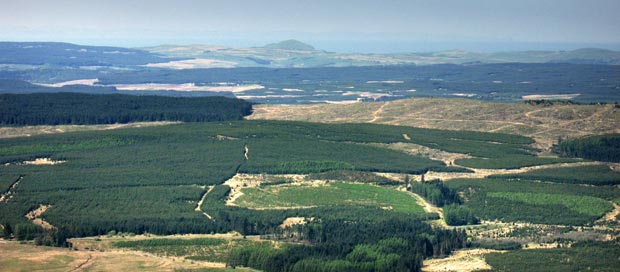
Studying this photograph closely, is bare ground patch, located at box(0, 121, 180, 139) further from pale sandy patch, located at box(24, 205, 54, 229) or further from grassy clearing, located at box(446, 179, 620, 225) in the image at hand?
grassy clearing, located at box(446, 179, 620, 225)

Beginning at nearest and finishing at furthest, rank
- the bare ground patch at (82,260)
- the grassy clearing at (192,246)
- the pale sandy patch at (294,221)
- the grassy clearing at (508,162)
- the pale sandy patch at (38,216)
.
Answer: the bare ground patch at (82,260) → the grassy clearing at (192,246) → the pale sandy patch at (38,216) → the pale sandy patch at (294,221) → the grassy clearing at (508,162)

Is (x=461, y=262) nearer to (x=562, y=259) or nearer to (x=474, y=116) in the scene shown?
(x=562, y=259)

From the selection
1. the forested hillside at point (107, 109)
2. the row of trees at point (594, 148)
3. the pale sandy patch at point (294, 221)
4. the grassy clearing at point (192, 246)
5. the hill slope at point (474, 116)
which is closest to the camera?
the grassy clearing at point (192, 246)

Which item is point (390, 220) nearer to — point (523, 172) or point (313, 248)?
point (313, 248)

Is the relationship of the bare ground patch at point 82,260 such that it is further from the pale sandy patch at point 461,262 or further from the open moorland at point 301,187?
the pale sandy patch at point 461,262

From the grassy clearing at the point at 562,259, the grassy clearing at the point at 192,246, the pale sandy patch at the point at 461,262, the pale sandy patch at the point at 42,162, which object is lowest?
the grassy clearing at the point at 192,246

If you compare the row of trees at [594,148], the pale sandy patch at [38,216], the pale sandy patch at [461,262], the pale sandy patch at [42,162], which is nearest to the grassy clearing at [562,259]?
the pale sandy patch at [461,262]

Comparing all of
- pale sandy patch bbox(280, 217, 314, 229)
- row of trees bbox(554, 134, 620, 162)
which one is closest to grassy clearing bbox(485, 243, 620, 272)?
pale sandy patch bbox(280, 217, 314, 229)

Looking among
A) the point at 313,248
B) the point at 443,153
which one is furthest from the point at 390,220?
the point at 443,153

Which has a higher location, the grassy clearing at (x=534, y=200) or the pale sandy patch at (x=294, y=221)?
the grassy clearing at (x=534, y=200)
